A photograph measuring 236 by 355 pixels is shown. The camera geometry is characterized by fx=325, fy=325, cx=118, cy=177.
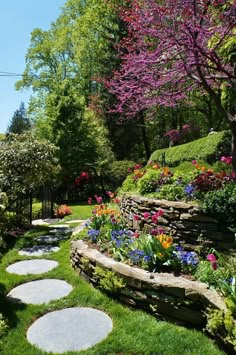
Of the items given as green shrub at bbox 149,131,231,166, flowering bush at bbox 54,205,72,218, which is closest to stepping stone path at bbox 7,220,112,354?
green shrub at bbox 149,131,231,166

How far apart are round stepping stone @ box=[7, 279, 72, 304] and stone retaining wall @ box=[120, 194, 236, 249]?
1.47 metres

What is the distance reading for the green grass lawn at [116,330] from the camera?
2775 millimetres

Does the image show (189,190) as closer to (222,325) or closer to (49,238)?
(222,325)

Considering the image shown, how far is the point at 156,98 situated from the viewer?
5.85 metres

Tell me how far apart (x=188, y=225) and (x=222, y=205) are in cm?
51

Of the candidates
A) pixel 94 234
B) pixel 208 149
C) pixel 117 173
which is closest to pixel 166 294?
pixel 94 234

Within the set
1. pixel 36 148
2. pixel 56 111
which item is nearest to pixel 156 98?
pixel 36 148

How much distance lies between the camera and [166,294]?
3256 millimetres

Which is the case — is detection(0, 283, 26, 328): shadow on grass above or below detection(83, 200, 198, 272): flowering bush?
below

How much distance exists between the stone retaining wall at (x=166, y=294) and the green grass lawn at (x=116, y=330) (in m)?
0.10

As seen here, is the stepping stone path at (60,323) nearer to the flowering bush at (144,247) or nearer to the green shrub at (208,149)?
the flowering bush at (144,247)

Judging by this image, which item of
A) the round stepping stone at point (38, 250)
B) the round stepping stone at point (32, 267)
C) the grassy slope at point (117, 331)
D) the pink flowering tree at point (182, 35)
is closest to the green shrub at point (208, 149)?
the pink flowering tree at point (182, 35)

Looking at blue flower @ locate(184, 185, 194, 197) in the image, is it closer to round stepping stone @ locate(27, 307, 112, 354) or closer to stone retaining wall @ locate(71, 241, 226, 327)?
stone retaining wall @ locate(71, 241, 226, 327)

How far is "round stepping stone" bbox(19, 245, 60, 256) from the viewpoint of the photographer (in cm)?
567
